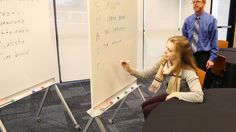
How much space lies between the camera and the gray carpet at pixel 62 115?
2906 millimetres

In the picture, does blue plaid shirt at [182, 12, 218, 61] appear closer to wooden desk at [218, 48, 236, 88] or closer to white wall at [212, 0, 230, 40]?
wooden desk at [218, 48, 236, 88]

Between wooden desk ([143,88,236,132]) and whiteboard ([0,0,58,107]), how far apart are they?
119cm

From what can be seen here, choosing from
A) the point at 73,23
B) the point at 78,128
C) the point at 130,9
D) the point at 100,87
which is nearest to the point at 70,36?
the point at 73,23

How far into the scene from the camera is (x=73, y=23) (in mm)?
4230

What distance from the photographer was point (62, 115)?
3.24m

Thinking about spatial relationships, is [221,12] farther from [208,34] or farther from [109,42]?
[109,42]

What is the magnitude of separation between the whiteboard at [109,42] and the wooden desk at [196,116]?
51 cm

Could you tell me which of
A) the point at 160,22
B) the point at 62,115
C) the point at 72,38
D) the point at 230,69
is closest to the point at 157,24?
the point at 160,22

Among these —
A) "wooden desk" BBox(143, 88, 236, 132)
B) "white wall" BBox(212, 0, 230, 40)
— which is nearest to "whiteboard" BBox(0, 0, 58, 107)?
"wooden desk" BBox(143, 88, 236, 132)

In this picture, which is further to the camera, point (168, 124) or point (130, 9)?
point (130, 9)

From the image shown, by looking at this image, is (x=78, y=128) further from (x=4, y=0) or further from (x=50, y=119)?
(x=4, y=0)

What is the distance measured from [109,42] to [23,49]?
0.74 metres

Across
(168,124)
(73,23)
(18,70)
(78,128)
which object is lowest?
(78,128)

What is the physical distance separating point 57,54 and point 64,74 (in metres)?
0.38
